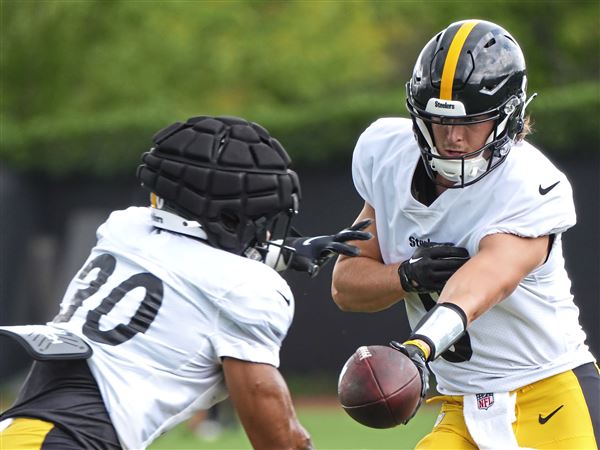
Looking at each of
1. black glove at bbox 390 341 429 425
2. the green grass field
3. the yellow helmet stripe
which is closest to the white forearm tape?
black glove at bbox 390 341 429 425

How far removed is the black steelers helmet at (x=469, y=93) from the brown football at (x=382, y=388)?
873mm

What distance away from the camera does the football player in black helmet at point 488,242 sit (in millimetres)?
3922

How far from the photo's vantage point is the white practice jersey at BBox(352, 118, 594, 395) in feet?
12.9

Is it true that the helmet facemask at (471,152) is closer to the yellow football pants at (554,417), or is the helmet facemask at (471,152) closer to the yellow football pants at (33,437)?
the yellow football pants at (554,417)

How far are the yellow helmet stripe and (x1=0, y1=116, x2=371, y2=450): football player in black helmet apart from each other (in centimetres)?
73

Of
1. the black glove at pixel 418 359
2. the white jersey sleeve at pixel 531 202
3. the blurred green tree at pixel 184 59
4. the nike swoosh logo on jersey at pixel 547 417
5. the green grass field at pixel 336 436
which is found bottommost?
the green grass field at pixel 336 436

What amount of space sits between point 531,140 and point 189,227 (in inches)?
353

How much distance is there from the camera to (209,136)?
3.51m

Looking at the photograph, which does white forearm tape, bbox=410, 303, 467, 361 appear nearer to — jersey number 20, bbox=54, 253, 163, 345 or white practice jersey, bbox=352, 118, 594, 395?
white practice jersey, bbox=352, 118, 594, 395

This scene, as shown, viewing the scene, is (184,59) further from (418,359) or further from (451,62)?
(418,359)

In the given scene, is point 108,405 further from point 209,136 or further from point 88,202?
point 88,202

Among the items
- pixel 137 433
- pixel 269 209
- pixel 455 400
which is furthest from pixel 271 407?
pixel 455 400

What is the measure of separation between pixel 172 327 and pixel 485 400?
4.50 feet

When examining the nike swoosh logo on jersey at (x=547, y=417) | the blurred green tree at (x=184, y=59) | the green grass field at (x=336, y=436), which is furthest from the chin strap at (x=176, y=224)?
the blurred green tree at (x=184, y=59)
